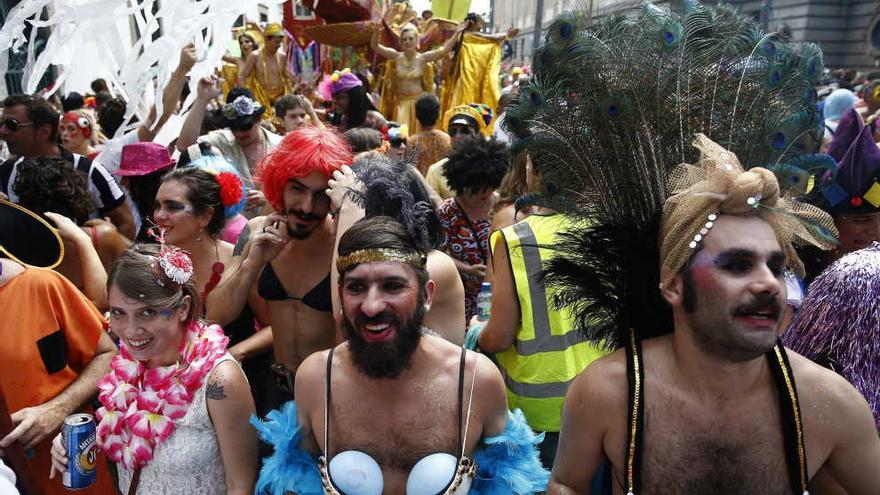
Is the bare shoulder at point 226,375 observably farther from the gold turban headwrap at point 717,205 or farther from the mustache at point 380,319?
the gold turban headwrap at point 717,205

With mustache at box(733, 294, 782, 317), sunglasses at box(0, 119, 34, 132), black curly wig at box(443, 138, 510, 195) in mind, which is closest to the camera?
mustache at box(733, 294, 782, 317)

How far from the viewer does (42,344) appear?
2.67 metres

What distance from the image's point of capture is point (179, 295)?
2.45m

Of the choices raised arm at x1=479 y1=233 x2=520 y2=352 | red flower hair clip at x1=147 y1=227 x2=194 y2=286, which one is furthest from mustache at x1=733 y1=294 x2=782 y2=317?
red flower hair clip at x1=147 y1=227 x2=194 y2=286

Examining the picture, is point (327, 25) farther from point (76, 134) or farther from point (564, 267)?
point (564, 267)

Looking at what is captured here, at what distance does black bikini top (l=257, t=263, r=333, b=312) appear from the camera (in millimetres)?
3125

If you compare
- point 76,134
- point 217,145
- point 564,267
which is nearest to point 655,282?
point 564,267

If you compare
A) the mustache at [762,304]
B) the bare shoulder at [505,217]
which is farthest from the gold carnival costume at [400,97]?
the mustache at [762,304]

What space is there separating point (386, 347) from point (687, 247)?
3.02 feet

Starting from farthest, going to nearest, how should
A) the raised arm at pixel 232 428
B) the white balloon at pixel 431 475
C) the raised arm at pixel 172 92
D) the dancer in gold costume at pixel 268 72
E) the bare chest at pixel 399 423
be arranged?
the dancer in gold costume at pixel 268 72, the raised arm at pixel 172 92, the raised arm at pixel 232 428, the bare chest at pixel 399 423, the white balloon at pixel 431 475

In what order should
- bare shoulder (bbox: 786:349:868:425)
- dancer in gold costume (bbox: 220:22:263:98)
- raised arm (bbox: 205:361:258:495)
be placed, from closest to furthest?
bare shoulder (bbox: 786:349:868:425) < raised arm (bbox: 205:361:258:495) < dancer in gold costume (bbox: 220:22:263:98)

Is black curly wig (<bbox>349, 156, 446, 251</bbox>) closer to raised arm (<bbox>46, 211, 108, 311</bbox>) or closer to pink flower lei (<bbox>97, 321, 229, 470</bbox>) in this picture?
pink flower lei (<bbox>97, 321, 229, 470</bbox>)

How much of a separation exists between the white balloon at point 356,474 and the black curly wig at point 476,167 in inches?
104

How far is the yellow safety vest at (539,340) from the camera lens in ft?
9.36
